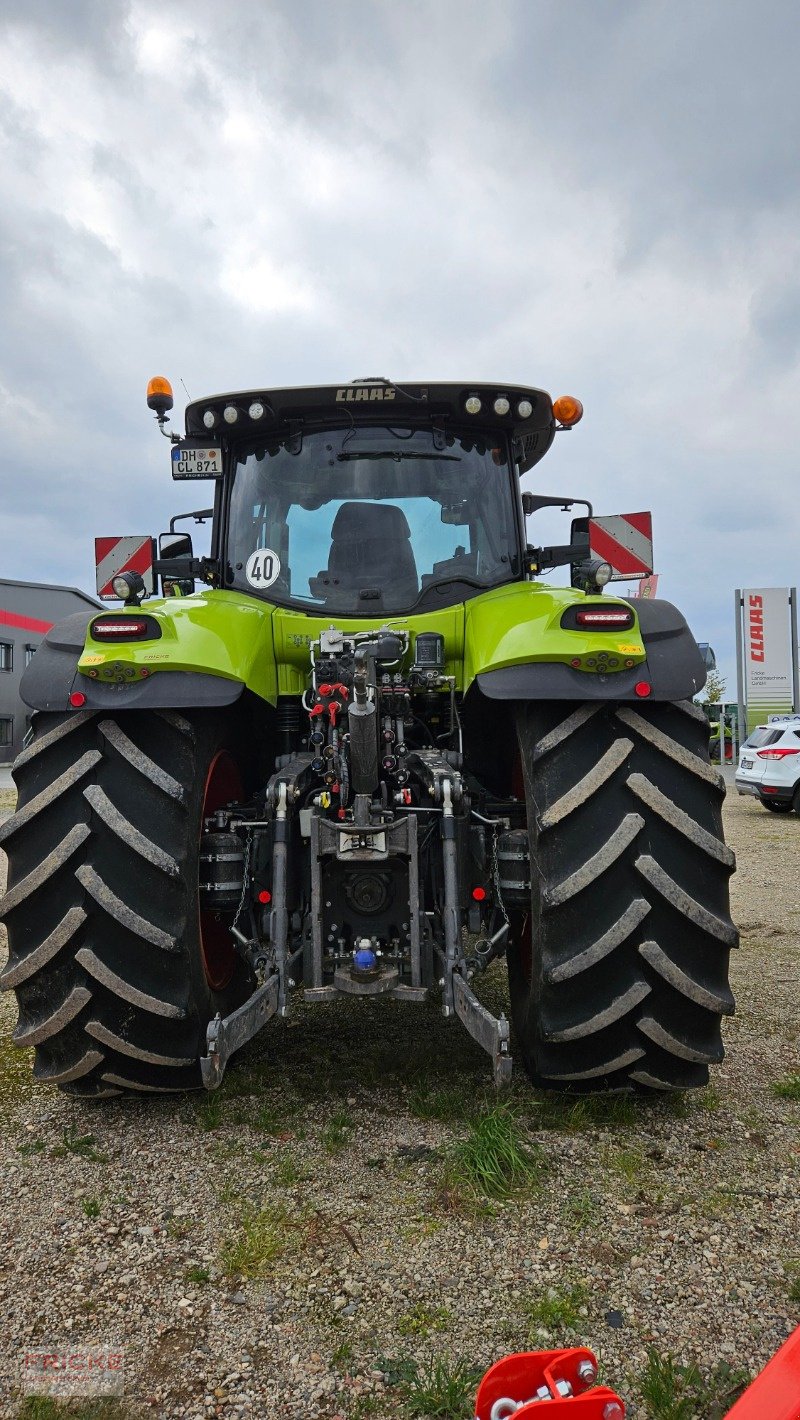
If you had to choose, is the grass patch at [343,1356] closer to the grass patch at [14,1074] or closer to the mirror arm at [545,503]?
the grass patch at [14,1074]

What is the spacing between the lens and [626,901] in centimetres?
257

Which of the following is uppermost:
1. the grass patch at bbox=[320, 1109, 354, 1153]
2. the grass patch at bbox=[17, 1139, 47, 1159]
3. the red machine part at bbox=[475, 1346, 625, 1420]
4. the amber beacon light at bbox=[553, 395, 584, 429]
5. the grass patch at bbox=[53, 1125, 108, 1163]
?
the amber beacon light at bbox=[553, 395, 584, 429]

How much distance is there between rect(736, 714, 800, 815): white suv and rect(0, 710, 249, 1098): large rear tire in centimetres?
1233

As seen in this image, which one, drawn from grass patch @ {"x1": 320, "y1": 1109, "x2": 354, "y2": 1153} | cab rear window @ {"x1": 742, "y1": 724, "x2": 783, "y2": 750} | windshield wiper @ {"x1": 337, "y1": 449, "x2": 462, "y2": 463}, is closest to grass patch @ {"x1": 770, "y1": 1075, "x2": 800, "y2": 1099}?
grass patch @ {"x1": 320, "y1": 1109, "x2": 354, "y2": 1153}

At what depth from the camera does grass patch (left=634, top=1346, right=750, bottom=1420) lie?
1.66m

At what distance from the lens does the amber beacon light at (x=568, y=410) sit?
12.4 feet

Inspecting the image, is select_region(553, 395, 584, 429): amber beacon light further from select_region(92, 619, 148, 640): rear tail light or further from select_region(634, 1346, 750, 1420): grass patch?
select_region(634, 1346, 750, 1420): grass patch

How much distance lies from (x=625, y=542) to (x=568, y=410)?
0.66 meters

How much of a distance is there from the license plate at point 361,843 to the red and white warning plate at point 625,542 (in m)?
1.94

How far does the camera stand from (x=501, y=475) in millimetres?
3807

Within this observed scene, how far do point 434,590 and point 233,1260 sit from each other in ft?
7.81

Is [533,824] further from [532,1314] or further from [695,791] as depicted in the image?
[532,1314]

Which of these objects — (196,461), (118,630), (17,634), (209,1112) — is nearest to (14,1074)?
(209,1112)

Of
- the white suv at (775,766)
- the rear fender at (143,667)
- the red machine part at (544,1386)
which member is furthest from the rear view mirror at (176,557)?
the white suv at (775,766)
